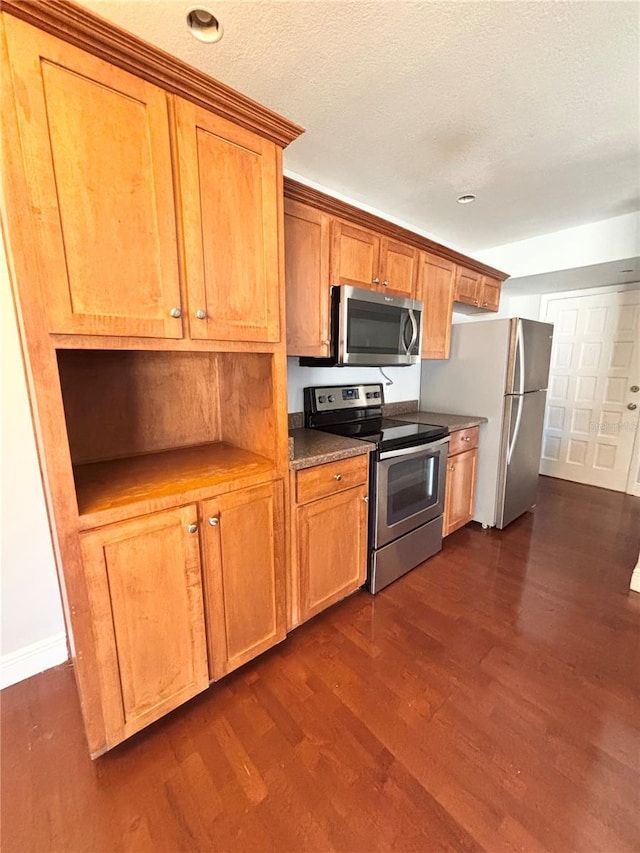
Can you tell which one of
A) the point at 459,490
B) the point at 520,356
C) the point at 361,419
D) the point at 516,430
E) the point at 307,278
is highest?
the point at 307,278

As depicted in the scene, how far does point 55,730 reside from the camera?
1.36 meters

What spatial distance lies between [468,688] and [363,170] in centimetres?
285

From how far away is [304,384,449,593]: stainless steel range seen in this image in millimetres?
2047

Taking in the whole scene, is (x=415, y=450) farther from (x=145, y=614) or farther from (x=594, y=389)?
(x=594, y=389)

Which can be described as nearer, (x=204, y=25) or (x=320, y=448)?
(x=204, y=25)

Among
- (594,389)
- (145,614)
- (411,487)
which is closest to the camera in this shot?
(145,614)

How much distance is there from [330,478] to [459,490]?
1481mm

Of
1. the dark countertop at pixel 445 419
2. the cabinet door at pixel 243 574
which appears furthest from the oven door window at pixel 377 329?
the cabinet door at pixel 243 574

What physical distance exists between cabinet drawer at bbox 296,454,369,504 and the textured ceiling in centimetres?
167

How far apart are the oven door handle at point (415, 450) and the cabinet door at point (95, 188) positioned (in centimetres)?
130

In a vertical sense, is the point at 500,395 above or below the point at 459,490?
above

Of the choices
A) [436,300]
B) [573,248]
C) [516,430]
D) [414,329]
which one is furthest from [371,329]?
[573,248]

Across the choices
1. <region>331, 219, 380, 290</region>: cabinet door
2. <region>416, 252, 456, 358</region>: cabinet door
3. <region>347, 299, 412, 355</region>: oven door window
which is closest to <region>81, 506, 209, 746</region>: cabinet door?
<region>347, 299, 412, 355</region>: oven door window

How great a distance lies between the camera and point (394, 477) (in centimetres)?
210
